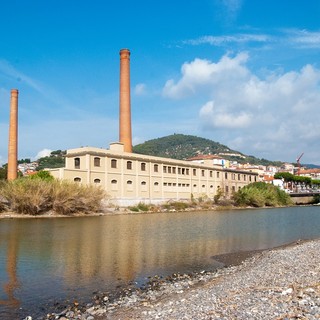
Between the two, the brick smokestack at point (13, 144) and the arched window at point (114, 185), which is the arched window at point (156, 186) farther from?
the brick smokestack at point (13, 144)

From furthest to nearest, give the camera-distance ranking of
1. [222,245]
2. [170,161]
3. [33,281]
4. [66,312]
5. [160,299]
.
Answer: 1. [170,161]
2. [222,245]
3. [33,281]
4. [160,299]
5. [66,312]

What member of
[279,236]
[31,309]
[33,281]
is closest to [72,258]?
[33,281]

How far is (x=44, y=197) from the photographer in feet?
150

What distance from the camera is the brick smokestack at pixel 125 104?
6066 cm

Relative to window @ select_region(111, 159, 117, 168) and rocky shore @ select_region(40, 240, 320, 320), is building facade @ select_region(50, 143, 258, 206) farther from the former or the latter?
rocky shore @ select_region(40, 240, 320, 320)

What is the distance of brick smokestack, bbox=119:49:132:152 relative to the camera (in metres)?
60.7

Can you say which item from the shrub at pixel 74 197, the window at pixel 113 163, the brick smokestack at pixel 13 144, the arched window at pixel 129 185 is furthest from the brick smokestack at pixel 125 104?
the brick smokestack at pixel 13 144

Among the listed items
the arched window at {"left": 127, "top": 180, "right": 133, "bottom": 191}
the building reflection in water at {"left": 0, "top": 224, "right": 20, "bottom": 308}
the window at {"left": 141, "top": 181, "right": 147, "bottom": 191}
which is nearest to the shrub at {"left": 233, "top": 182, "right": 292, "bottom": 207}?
the window at {"left": 141, "top": 181, "right": 147, "bottom": 191}

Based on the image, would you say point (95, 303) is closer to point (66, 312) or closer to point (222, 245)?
point (66, 312)

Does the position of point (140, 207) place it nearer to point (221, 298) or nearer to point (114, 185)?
point (114, 185)

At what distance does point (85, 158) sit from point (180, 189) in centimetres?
2198

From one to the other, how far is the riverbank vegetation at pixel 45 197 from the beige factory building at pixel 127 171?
193 inches

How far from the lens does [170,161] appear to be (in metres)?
69.6

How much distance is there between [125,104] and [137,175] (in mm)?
11289
